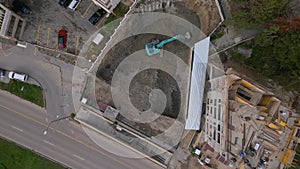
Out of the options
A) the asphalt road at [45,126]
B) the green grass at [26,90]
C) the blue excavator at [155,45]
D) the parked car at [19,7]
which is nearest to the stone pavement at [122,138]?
the asphalt road at [45,126]

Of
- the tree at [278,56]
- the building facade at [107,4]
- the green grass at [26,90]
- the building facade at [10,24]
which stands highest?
the tree at [278,56]

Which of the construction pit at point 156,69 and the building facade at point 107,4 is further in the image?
the construction pit at point 156,69

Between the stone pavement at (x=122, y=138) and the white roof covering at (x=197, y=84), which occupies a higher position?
the white roof covering at (x=197, y=84)

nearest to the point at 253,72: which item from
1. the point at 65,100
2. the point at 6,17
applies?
the point at 65,100

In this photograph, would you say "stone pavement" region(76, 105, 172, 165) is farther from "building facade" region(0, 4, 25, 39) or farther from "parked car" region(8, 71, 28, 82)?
"building facade" region(0, 4, 25, 39)

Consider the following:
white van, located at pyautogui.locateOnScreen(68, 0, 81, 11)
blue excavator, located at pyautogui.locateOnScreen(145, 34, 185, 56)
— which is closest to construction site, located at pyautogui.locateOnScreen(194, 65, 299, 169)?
blue excavator, located at pyautogui.locateOnScreen(145, 34, 185, 56)

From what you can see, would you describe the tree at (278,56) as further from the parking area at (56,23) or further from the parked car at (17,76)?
the parked car at (17,76)

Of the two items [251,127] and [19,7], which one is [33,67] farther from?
[251,127]
